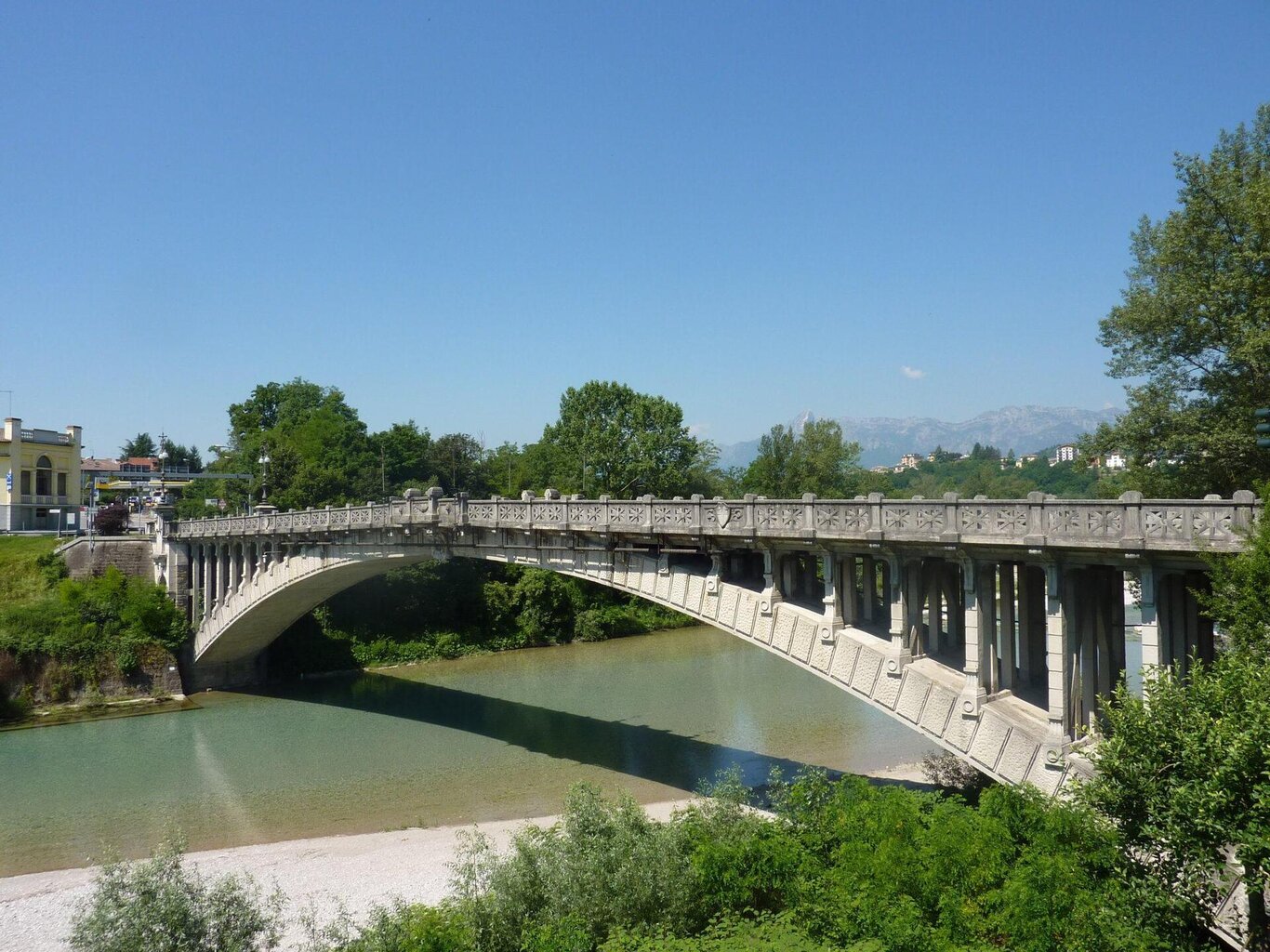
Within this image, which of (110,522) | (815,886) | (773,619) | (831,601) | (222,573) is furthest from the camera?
(110,522)

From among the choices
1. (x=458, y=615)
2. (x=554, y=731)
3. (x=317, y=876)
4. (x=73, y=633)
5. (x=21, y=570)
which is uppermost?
(x=21, y=570)

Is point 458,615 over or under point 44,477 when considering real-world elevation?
under

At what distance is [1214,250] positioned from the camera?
758 inches

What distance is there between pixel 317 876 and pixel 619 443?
1415 inches

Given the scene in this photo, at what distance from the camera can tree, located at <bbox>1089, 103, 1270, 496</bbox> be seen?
18.3 m

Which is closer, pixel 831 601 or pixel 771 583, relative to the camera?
pixel 831 601

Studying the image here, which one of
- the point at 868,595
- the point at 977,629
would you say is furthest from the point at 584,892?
the point at 868,595

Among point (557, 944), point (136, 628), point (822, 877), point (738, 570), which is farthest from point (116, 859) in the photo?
point (136, 628)

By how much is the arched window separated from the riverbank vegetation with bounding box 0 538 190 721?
480 inches

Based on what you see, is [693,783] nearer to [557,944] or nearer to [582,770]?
[582,770]

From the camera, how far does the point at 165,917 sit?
1202 centimetres

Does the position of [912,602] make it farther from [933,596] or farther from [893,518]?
[893,518]

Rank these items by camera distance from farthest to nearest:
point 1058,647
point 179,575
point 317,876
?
point 179,575
point 317,876
point 1058,647

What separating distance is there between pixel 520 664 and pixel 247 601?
1309 cm
